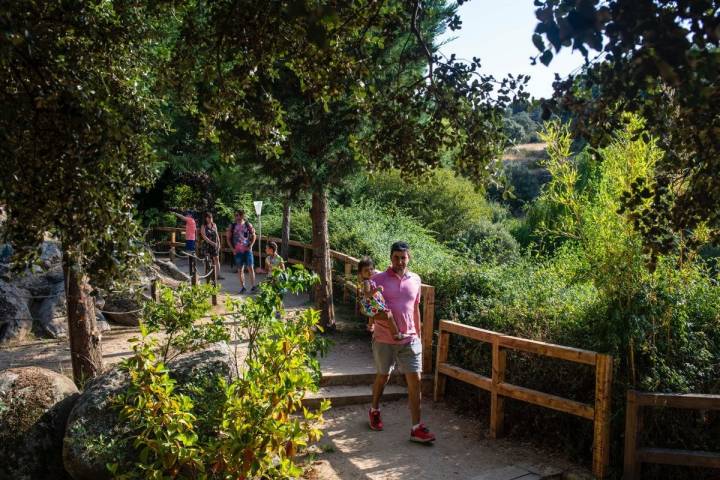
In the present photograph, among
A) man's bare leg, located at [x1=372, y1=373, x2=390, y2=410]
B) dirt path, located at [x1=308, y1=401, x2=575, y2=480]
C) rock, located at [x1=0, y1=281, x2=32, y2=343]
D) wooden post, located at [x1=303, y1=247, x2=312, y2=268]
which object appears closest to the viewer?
dirt path, located at [x1=308, y1=401, x2=575, y2=480]

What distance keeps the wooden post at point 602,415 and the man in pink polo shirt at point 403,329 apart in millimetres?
1518

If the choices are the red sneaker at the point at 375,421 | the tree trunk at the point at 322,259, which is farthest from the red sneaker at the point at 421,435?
the tree trunk at the point at 322,259

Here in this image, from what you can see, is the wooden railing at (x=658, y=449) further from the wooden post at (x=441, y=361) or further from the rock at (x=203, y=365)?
the rock at (x=203, y=365)

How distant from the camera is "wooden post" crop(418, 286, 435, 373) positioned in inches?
314

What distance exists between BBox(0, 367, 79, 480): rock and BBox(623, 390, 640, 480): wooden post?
15.5 ft

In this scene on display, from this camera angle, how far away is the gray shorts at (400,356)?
20.8 ft

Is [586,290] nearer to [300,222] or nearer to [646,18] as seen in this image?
[646,18]

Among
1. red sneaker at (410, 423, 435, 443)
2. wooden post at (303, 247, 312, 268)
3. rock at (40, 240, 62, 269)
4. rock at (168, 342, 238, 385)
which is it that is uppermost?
rock at (40, 240, 62, 269)

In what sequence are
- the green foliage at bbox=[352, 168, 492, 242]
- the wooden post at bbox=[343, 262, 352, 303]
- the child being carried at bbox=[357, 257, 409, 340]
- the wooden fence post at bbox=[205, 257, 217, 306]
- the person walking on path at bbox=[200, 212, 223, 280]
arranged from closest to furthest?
the child being carried at bbox=[357, 257, 409, 340]
the wooden post at bbox=[343, 262, 352, 303]
the wooden fence post at bbox=[205, 257, 217, 306]
the person walking on path at bbox=[200, 212, 223, 280]
the green foliage at bbox=[352, 168, 492, 242]

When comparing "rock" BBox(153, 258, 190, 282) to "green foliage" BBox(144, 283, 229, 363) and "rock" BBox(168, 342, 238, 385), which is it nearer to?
"green foliage" BBox(144, 283, 229, 363)

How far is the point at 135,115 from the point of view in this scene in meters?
4.93

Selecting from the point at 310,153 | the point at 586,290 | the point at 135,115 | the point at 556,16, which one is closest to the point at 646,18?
the point at 556,16

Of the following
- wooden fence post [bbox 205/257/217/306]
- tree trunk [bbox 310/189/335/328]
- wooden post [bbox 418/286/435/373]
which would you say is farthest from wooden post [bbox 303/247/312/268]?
wooden post [bbox 418/286/435/373]

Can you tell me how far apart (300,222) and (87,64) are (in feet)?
39.8
